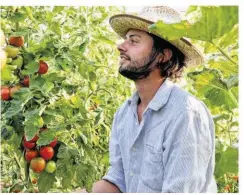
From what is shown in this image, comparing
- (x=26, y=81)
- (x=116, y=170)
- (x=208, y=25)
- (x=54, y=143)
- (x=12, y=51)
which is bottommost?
(x=116, y=170)

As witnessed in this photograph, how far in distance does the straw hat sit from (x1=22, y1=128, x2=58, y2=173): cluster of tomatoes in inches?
17.7

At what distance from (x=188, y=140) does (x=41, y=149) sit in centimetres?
50

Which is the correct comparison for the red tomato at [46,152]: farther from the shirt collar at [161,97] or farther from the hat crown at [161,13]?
the hat crown at [161,13]

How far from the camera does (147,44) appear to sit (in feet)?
5.44

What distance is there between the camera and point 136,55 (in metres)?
1.63

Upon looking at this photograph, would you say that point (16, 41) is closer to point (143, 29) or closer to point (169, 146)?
point (143, 29)

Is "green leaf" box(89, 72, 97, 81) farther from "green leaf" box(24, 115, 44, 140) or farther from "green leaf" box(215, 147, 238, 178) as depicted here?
"green leaf" box(215, 147, 238, 178)

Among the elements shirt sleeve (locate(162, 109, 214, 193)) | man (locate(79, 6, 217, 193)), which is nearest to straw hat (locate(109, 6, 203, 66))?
man (locate(79, 6, 217, 193))

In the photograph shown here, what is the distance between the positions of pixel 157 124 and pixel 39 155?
40 cm

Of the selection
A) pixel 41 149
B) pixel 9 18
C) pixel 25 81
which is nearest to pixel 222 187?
pixel 41 149

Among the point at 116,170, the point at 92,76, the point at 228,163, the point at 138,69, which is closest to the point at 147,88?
the point at 138,69

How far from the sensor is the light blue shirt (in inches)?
54.7

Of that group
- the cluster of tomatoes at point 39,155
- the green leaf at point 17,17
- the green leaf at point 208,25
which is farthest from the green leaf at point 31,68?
the green leaf at point 208,25
